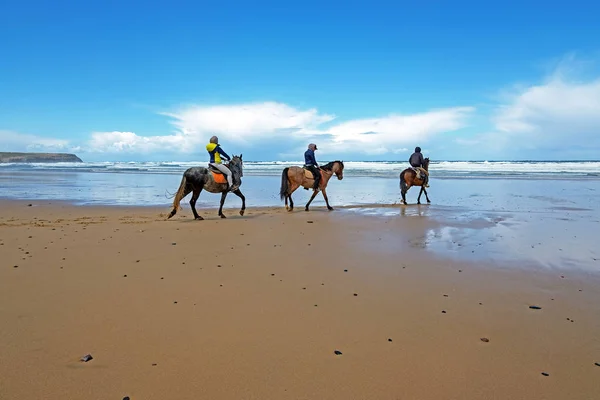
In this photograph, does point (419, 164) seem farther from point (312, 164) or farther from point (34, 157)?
point (34, 157)

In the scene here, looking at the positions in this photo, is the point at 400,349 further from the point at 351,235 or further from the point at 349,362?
the point at 351,235

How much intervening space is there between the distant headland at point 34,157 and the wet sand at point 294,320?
9107 centimetres

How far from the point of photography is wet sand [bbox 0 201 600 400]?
107 inches

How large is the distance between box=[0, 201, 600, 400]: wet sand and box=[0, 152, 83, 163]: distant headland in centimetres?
9107

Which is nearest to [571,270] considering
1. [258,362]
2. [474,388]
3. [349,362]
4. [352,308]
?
[352,308]

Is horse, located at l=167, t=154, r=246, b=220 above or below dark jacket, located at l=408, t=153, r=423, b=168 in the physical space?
below

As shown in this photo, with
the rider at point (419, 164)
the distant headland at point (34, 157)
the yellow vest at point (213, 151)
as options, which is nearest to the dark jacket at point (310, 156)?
the yellow vest at point (213, 151)

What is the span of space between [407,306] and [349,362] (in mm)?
1399

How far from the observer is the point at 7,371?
2.80 meters

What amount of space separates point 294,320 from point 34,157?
10252 cm

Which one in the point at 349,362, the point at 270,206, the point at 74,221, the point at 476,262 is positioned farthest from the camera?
the point at 270,206

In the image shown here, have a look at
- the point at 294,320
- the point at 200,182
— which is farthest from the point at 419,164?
the point at 294,320

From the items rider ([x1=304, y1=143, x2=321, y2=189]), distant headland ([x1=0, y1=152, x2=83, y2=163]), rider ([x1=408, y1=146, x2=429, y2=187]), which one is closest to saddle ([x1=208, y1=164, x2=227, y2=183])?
rider ([x1=304, y1=143, x2=321, y2=189])

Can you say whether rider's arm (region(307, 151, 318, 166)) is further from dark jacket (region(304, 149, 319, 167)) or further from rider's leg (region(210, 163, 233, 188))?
rider's leg (region(210, 163, 233, 188))
